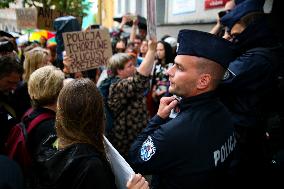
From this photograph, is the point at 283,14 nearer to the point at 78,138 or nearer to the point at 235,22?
the point at 235,22

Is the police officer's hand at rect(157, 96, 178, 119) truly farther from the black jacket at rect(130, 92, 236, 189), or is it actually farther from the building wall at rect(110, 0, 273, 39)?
the building wall at rect(110, 0, 273, 39)

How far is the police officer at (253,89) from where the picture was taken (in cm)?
260

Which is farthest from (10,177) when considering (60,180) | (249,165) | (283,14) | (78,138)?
(283,14)

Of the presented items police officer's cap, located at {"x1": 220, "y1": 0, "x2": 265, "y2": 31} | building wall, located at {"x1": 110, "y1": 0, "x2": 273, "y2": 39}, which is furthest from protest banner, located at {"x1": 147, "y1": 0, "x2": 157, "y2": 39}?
building wall, located at {"x1": 110, "y1": 0, "x2": 273, "y2": 39}

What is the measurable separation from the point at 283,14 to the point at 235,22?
66.1 inches

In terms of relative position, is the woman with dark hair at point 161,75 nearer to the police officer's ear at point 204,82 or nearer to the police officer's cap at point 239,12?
the police officer's cap at point 239,12

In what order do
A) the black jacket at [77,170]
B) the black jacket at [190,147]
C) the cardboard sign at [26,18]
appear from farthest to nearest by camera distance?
1. the cardboard sign at [26,18]
2. the black jacket at [190,147]
3. the black jacket at [77,170]

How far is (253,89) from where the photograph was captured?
2.60m

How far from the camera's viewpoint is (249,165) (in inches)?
109

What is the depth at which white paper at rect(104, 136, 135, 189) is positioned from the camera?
167 centimetres

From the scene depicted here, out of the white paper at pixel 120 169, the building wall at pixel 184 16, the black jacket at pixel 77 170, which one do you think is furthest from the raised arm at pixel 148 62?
the building wall at pixel 184 16

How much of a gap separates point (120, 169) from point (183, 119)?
1.53ft

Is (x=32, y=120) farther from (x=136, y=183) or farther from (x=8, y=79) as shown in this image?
(x=136, y=183)

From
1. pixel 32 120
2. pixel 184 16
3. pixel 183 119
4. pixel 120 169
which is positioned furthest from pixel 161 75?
pixel 184 16
